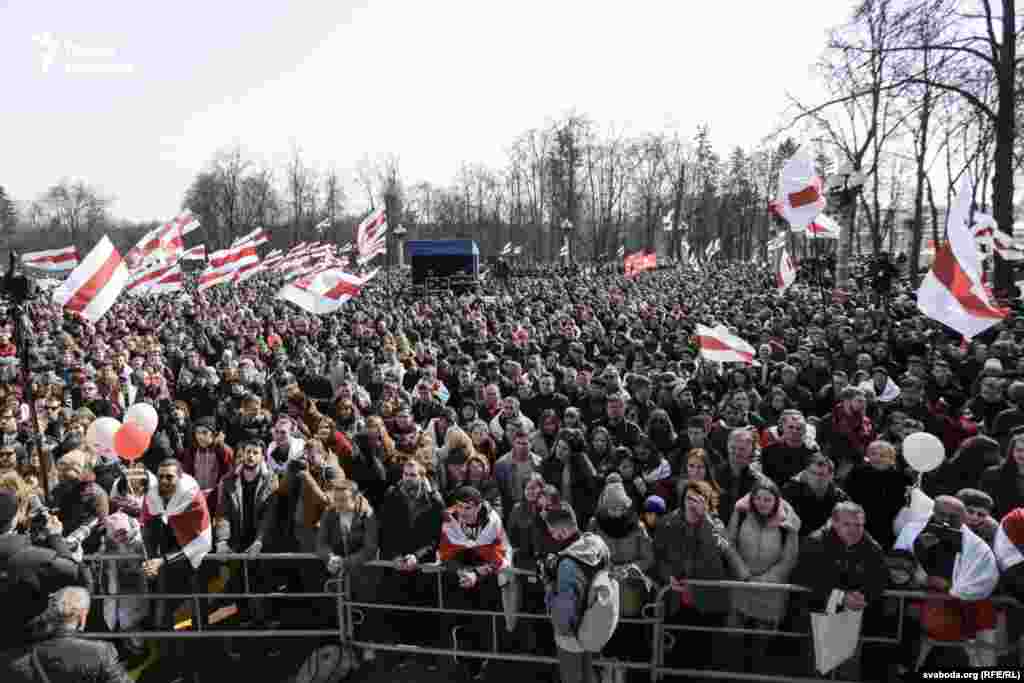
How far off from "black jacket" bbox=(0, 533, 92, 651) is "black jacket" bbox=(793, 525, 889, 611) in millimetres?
4351

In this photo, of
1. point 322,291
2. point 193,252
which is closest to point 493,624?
point 322,291

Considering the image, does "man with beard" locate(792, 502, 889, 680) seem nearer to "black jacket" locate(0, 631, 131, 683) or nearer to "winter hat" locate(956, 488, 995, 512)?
"winter hat" locate(956, 488, 995, 512)

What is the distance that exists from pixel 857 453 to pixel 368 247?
1644cm

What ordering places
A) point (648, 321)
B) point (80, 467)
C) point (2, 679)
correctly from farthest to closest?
point (648, 321) < point (80, 467) < point (2, 679)

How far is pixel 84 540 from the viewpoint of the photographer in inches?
213

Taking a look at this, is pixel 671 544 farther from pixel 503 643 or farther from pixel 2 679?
pixel 2 679

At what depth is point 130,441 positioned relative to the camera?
6.18m

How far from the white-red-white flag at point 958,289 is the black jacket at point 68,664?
305 inches

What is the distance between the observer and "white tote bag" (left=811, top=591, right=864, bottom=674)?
4215 mm

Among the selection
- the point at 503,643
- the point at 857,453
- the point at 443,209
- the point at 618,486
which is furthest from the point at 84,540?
the point at 443,209

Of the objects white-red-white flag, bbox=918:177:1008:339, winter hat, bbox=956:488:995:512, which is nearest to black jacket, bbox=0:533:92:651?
winter hat, bbox=956:488:995:512

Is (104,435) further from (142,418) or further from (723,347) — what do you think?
(723,347)

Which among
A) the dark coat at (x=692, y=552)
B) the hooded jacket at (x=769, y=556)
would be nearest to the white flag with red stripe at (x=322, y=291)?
the dark coat at (x=692, y=552)

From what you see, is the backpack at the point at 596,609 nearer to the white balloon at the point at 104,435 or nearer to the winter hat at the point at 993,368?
the white balloon at the point at 104,435
